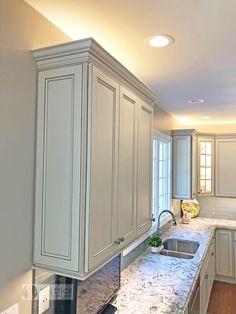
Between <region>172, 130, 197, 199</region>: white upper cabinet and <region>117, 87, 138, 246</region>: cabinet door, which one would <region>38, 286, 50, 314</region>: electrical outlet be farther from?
<region>172, 130, 197, 199</region>: white upper cabinet

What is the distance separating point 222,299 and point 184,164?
1.96m

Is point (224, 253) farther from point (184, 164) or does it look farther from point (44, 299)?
point (44, 299)

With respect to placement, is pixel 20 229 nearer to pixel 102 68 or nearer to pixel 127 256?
pixel 102 68

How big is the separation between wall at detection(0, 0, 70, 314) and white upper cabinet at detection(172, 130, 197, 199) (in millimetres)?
3197

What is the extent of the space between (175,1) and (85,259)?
125cm

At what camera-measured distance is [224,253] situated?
4.28m

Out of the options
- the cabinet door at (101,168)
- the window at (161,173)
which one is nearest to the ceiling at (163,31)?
the cabinet door at (101,168)

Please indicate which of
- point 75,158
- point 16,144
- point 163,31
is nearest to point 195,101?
point 163,31

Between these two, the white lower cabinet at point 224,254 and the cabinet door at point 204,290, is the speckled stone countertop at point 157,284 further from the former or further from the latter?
the white lower cabinet at point 224,254

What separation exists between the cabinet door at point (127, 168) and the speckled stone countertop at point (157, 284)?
488 millimetres

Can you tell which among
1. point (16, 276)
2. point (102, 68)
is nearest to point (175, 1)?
point (102, 68)

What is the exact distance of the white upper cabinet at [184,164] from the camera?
416 centimetres

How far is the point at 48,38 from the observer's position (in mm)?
1439

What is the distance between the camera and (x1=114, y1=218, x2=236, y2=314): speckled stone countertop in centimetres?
179
